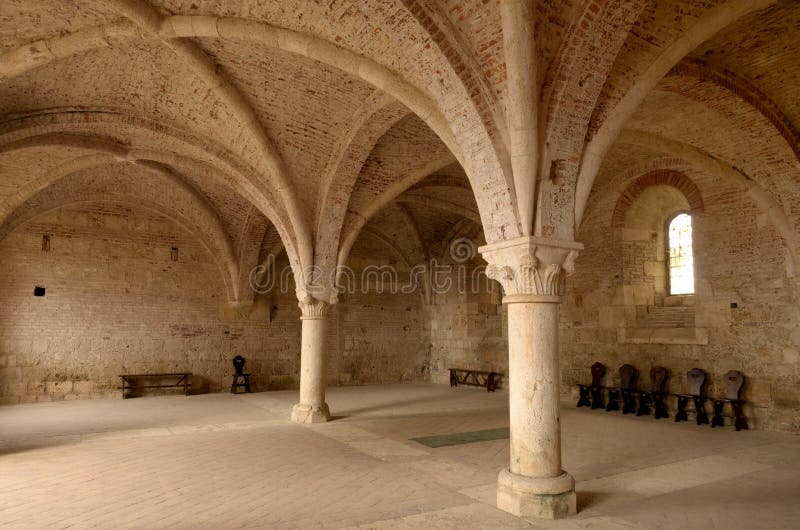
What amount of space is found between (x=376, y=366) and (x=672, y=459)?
9.31 meters

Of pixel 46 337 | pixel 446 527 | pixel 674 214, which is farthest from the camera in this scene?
pixel 46 337

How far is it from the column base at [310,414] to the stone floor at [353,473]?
0.30 m

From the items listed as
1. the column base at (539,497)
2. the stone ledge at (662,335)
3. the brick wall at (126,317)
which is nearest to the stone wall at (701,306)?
the stone ledge at (662,335)

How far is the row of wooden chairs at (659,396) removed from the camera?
8.06 metres

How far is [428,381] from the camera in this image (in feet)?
49.4

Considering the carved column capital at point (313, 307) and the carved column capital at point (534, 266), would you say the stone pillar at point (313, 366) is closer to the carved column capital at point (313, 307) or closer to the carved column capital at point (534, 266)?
the carved column capital at point (313, 307)

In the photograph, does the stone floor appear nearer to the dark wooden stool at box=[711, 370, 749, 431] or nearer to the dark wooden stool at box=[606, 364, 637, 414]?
the dark wooden stool at box=[711, 370, 749, 431]

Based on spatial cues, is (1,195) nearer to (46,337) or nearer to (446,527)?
(46,337)

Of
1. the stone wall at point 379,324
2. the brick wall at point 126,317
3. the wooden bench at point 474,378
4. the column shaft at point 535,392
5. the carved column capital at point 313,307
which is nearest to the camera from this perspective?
the column shaft at point 535,392

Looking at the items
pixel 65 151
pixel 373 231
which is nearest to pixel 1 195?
Answer: pixel 65 151

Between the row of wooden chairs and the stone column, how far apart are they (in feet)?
16.9

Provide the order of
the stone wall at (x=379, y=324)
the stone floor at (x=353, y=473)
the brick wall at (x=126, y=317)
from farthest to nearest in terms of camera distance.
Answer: the stone wall at (x=379, y=324) → the brick wall at (x=126, y=317) → the stone floor at (x=353, y=473)

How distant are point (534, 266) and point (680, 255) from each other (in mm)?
7020

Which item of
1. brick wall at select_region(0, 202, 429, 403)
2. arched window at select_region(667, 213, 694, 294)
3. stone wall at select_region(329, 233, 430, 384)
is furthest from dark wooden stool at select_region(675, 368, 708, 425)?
brick wall at select_region(0, 202, 429, 403)
